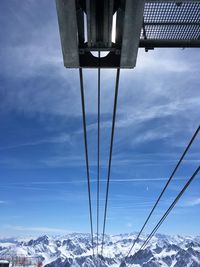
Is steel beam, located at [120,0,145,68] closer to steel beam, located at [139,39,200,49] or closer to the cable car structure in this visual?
the cable car structure

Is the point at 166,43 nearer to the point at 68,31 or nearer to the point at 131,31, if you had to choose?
the point at 131,31

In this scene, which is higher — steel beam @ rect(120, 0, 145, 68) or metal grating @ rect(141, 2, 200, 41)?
metal grating @ rect(141, 2, 200, 41)

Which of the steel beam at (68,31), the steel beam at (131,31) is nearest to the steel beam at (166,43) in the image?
the steel beam at (131,31)

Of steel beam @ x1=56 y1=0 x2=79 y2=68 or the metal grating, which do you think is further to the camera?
the metal grating

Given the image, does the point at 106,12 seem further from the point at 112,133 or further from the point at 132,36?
the point at 112,133

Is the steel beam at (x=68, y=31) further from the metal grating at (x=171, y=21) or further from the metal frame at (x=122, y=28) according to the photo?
the metal grating at (x=171, y=21)

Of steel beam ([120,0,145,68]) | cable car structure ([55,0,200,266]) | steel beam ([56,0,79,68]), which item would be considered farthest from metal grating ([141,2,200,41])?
steel beam ([56,0,79,68])

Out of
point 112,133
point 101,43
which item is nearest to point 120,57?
point 101,43

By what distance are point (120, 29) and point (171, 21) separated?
963 millimetres

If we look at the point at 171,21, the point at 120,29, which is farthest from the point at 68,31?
the point at 171,21

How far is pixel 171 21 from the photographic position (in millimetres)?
5211

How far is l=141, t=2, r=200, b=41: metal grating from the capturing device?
16.0ft

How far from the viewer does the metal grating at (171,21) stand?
16.0ft

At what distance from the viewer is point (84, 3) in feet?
14.9
